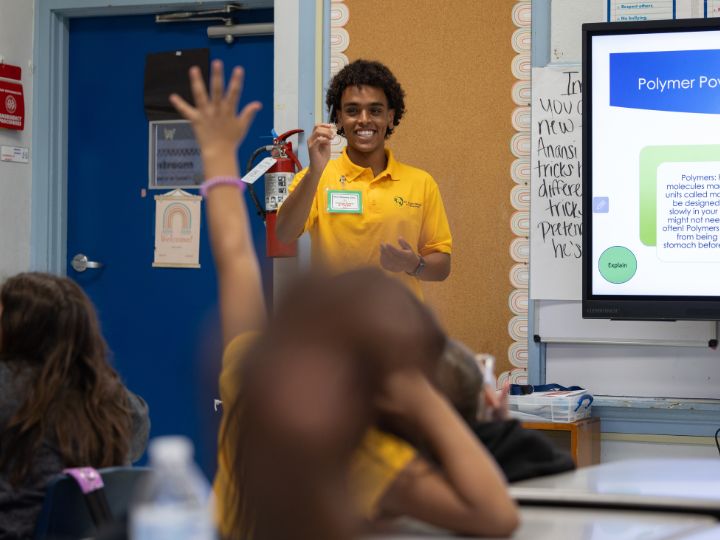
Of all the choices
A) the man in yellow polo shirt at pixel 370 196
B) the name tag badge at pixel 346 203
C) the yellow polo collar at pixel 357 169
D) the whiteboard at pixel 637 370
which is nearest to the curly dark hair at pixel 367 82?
the man in yellow polo shirt at pixel 370 196

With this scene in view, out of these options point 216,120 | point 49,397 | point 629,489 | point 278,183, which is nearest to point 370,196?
point 278,183

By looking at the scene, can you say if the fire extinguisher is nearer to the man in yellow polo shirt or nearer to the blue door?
the man in yellow polo shirt

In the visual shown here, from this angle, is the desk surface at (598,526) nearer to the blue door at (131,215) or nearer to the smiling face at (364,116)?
the smiling face at (364,116)

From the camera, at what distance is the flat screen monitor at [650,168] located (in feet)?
11.6

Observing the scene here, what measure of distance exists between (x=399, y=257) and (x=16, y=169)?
85.5 inches

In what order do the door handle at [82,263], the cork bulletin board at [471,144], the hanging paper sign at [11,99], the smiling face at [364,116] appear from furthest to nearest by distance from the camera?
the door handle at [82,263], the hanging paper sign at [11,99], the cork bulletin board at [471,144], the smiling face at [364,116]

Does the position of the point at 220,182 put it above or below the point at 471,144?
below

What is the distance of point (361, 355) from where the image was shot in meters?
0.56

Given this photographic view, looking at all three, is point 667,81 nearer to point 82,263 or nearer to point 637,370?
point 637,370

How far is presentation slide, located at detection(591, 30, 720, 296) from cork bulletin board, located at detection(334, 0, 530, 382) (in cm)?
45

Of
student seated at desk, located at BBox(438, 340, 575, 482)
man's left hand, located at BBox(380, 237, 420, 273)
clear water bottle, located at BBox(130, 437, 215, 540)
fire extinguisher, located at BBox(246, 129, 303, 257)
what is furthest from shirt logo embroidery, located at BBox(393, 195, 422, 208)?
clear water bottle, located at BBox(130, 437, 215, 540)

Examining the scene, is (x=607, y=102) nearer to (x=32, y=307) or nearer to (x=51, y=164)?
(x=32, y=307)

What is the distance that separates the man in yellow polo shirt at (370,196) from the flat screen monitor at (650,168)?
22.8 inches

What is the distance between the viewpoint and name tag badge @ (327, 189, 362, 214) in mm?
3670
